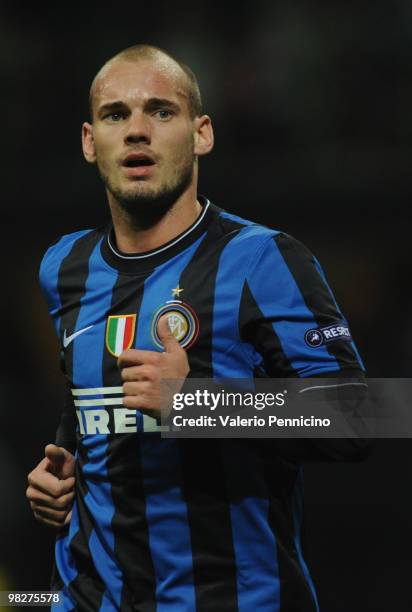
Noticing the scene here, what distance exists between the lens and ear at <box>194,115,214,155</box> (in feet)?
6.40

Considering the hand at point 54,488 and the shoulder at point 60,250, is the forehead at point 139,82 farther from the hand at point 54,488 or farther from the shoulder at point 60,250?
the hand at point 54,488

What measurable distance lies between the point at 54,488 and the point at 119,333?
0.35 meters

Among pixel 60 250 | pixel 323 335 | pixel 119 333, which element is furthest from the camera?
pixel 60 250

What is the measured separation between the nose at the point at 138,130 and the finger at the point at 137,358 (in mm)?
486

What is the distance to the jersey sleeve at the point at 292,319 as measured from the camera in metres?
1.65

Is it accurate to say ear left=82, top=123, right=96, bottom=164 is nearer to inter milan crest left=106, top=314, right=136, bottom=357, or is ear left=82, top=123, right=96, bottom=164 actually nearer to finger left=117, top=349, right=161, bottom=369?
inter milan crest left=106, top=314, right=136, bottom=357

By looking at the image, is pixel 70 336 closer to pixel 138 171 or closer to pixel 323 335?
pixel 138 171

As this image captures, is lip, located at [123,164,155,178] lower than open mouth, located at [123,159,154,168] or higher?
lower

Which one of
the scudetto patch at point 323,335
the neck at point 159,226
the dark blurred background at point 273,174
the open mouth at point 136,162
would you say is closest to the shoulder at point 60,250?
the neck at point 159,226

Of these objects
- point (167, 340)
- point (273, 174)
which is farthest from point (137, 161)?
point (273, 174)

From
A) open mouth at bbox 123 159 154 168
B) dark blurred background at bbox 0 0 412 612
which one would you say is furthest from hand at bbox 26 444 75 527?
dark blurred background at bbox 0 0 412 612

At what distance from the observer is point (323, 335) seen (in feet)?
5.44

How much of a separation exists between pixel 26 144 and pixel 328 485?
7.74 ft

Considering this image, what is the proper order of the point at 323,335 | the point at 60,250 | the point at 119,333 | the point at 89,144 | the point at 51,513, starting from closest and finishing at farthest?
1. the point at 323,335
2. the point at 119,333
3. the point at 51,513
4. the point at 89,144
5. the point at 60,250
